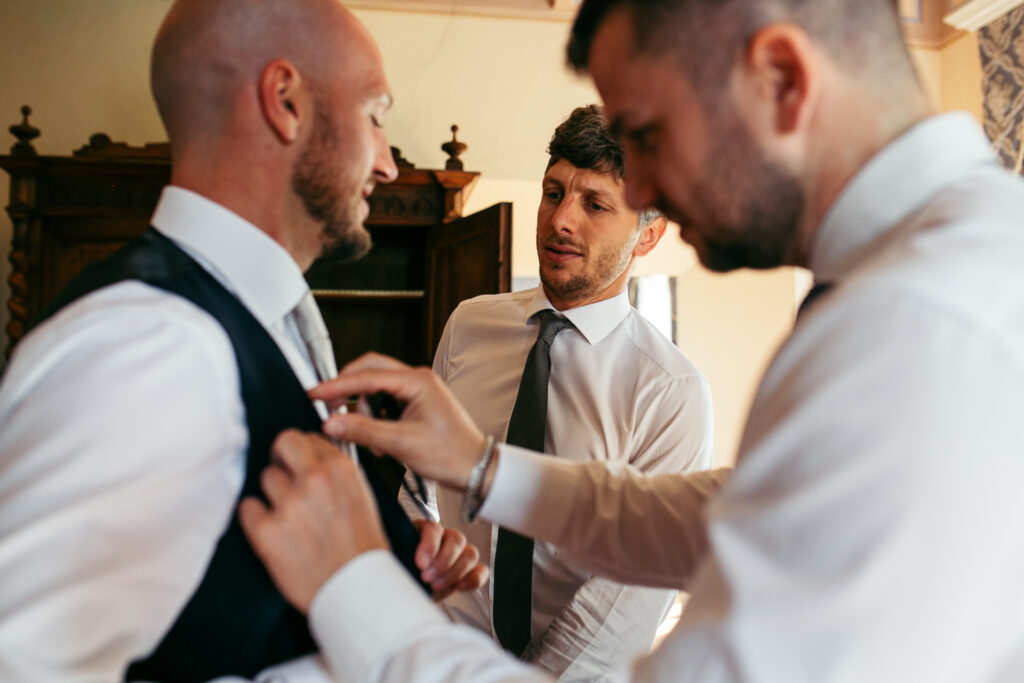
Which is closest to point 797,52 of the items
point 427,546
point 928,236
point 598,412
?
point 928,236

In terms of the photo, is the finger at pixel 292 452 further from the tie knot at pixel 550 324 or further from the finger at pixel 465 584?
the tie knot at pixel 550 324

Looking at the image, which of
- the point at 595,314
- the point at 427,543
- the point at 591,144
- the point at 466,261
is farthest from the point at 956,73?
the point at 427,543

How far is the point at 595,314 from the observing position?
2.26m

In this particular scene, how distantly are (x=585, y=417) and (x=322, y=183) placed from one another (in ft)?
3.68

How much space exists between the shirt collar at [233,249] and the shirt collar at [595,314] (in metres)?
1.20

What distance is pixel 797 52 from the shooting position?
86 cm

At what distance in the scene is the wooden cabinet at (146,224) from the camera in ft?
12.9

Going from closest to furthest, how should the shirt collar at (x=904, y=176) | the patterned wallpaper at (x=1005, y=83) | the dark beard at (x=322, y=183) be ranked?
the shirt collar at (x=904, y=176) → the dark beard at (x=322, y=183) → the patterned wallpaper at (x=1005, y=83)

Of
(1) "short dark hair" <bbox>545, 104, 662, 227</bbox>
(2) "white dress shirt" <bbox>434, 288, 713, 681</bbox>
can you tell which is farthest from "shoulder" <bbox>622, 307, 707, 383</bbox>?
(1) "short dark hair" <bbox>545, 104, 662, 227</bbox>

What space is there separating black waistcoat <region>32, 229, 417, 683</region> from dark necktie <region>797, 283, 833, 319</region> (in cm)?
61

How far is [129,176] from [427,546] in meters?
3.59

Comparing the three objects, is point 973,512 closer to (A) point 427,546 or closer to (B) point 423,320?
(A) point 427,546

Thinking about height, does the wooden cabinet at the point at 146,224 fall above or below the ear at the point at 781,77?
below

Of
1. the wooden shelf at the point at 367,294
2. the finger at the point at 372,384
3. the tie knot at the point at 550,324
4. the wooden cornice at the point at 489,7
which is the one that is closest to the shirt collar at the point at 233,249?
the finger at the point at 372,384
